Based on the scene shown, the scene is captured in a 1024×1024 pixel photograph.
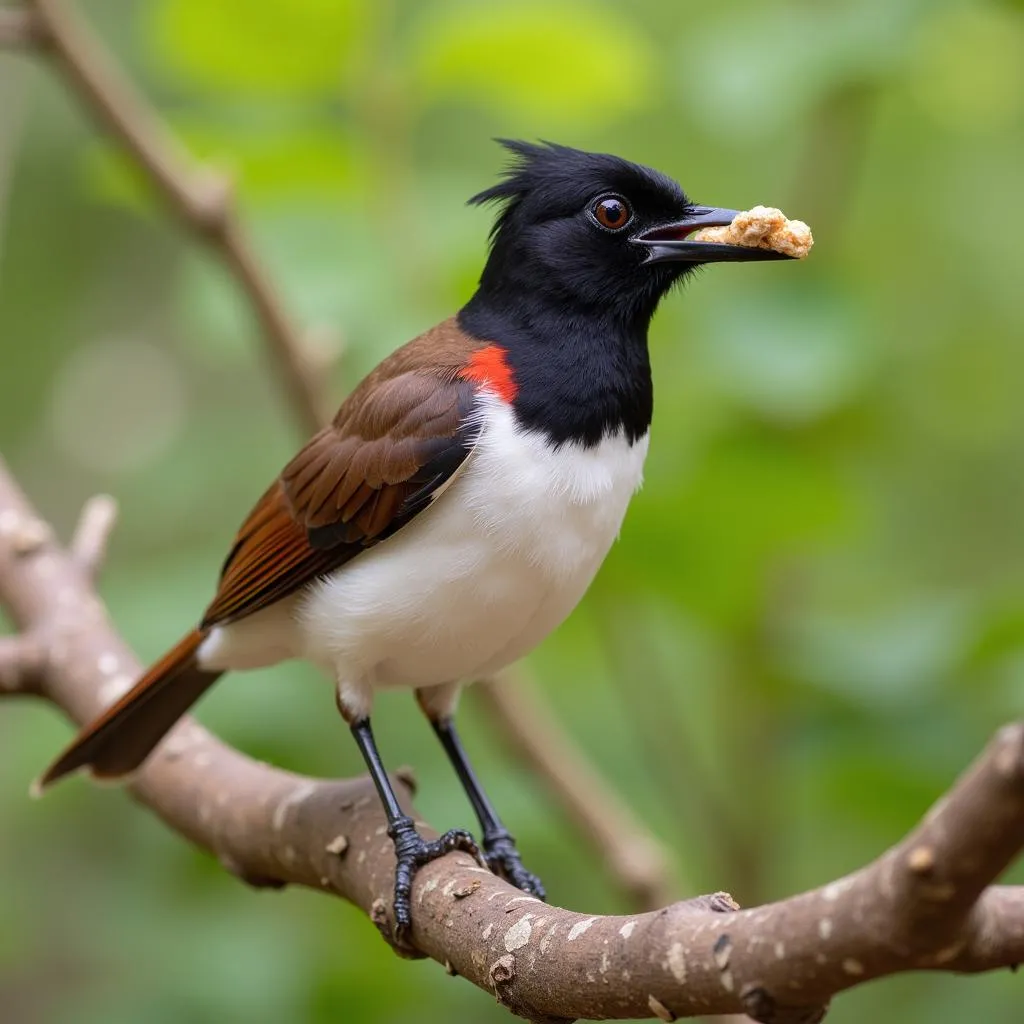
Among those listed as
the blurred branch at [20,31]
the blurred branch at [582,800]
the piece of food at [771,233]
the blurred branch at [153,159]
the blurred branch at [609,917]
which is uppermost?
the blurred branch at [20,31]

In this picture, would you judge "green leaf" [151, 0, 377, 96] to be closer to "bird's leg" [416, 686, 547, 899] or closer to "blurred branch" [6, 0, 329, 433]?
"blurred branch" [6, 0, 329, 433]

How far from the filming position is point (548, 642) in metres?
4.84

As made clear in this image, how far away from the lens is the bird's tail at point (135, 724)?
362 cm

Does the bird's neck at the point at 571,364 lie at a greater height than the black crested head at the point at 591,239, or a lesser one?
lesser

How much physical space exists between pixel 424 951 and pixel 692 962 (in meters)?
1.05

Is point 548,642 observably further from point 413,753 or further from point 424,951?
point 424,951

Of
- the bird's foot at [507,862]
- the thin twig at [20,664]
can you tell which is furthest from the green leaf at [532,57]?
the bird's foot at [507,862]

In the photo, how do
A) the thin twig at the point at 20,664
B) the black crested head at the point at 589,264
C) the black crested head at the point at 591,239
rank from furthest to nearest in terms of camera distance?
the thin twig at the point at 20,664, the black crested head at the point at 591,239, the black crested head at the point at 589,264

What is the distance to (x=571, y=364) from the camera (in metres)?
3.24

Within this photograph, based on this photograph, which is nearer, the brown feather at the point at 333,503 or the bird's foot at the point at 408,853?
the bird's foot at the point at 408,853

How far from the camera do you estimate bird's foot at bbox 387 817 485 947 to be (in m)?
2.74

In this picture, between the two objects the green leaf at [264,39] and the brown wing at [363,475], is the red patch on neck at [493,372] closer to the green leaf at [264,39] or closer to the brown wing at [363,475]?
the brown wing at [363,475]

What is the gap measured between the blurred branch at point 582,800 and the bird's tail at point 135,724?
767mm

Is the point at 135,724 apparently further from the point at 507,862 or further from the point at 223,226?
the point at 223,226
